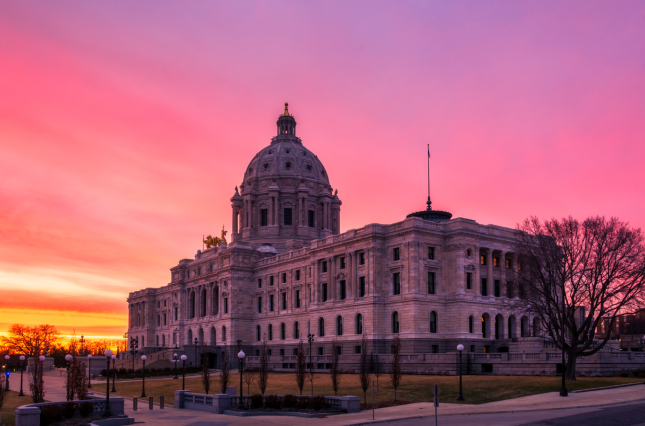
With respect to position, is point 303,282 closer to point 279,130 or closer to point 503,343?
point 503,343

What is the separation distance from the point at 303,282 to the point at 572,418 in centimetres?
6785

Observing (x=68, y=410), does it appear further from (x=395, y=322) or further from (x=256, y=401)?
(x=395, y=322)

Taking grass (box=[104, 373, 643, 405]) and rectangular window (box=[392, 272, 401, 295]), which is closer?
grass (box=[104, 373, 643, 405])

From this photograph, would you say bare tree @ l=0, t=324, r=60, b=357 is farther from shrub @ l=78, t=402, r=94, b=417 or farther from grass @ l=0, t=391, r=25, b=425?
shrub @ l=78, t=402, r=94, b=417

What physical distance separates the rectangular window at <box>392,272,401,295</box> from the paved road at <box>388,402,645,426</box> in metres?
45.1

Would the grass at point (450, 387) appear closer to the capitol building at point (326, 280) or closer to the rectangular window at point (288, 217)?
the capitol building at point (326, 280)

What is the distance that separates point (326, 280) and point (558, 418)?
60512 mm

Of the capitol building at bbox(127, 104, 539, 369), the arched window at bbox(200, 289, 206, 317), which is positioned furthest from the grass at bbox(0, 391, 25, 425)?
the arched window at bbox(200, 289, 206, 317)

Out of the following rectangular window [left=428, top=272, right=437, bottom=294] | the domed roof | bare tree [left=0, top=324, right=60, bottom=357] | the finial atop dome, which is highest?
the finial atop dome

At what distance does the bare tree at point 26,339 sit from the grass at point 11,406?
115 metres

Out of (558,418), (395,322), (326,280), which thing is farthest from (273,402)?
(326,280)

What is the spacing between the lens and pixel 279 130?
13825 centimetres

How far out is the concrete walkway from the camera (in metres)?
35.5

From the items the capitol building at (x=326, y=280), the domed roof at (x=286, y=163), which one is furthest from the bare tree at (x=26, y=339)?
the domed roof at (x=286, y=163)
